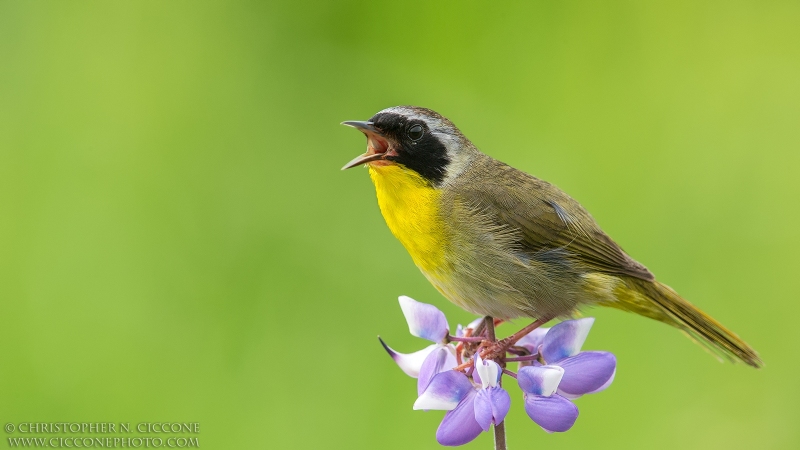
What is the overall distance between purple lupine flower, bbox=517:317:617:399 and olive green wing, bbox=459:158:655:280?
106 centimetres

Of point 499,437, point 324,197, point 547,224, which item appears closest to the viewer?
point 499,437

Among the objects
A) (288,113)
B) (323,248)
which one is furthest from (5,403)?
(288,113)

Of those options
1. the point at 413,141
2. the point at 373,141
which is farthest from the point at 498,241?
the point at 373,141

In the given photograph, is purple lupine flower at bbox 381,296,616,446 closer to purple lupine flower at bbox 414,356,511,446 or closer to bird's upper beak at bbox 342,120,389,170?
purple lupine flower at bbox 414,356,511,446

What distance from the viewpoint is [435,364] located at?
275cm

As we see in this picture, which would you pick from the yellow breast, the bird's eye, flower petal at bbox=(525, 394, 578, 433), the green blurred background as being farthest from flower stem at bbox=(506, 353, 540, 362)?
the green blurred background

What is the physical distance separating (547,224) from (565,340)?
3.79ft

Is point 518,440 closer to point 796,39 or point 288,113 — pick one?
point 288,113

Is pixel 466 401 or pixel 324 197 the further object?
pixel 324 197

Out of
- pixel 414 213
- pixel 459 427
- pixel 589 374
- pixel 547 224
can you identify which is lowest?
pixel 459 427

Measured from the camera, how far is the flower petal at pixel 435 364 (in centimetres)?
265

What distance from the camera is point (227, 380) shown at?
4781mm

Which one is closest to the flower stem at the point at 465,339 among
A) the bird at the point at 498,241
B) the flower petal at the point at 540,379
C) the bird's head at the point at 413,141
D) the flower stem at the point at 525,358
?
the flower stem at the point at 525,358

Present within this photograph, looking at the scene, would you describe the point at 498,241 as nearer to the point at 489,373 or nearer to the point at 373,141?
the point at 373,141
